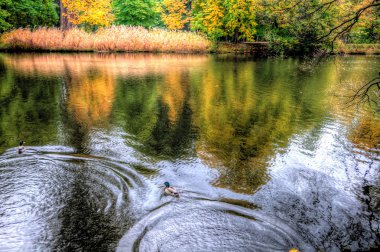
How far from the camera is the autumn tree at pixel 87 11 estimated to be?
107ft

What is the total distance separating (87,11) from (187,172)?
3110 cm

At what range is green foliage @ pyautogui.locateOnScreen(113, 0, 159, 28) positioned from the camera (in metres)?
Answer: 38.3

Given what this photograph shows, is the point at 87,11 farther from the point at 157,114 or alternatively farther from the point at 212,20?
the point at 157,114

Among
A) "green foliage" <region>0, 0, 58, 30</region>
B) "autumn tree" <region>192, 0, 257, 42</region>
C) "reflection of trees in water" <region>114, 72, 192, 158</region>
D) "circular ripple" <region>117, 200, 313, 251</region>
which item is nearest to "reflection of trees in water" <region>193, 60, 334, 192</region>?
"reflection of trees in water" <region>114, 72, 192, 158</region>

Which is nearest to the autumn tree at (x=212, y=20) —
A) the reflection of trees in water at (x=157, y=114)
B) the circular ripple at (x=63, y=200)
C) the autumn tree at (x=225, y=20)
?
the autumn tree at (x=225, y=20)

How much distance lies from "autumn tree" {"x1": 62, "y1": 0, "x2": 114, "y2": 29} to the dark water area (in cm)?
2057

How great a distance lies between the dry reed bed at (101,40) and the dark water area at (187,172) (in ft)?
53.7

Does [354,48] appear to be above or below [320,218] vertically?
above

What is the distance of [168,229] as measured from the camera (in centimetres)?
505

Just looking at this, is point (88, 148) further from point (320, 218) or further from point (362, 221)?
point (362, 221)

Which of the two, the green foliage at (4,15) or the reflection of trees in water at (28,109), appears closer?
the reflection of trees in water at (28,109)

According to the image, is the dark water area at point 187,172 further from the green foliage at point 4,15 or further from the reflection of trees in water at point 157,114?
the green foliage at point 4,15

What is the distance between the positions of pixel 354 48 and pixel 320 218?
124 ft

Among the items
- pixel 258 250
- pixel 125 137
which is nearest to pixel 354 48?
pixel 125 137
